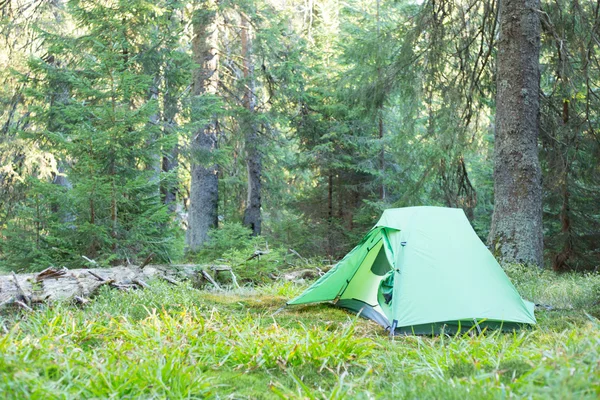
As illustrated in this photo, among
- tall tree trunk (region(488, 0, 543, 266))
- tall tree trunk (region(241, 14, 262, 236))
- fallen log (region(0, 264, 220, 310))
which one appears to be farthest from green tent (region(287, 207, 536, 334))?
tall tree trunk (region(241, 14, 262, 236))

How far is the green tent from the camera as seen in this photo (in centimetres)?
486

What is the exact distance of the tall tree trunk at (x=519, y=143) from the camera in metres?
7.93

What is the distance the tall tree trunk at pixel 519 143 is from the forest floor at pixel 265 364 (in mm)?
3627

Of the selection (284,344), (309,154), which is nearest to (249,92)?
(309,154)

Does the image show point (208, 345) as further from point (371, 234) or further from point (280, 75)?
point (280, 75)

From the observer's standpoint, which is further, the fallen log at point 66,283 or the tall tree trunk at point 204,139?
the tall tree trunk at point 204,139

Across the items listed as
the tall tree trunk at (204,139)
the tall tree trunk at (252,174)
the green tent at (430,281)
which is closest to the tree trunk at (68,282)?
the green tent at (430,281)

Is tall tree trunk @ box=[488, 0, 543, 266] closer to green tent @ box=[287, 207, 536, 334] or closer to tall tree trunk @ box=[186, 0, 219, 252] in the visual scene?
green tent @ box=[287, 207, 536, 334]

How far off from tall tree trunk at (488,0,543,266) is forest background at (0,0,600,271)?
1.21 feet

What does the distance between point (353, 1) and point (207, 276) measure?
14461mm

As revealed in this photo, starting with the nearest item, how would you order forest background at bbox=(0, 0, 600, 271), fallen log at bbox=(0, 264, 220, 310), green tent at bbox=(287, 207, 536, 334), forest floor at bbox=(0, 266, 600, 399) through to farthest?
forest floor at bbox=(0, 266, 600, 399) < fallen log at bbox=(0, 264, 220, 310) < green tent at bbox=(287, 207, 536, 334) < forest background at bbox=(0, 0, 600, 271)

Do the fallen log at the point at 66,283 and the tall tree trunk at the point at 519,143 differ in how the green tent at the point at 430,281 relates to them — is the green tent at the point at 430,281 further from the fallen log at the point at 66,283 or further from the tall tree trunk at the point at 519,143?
the tall tree trunk at the point at 519,143

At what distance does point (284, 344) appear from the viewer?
339 centimetres

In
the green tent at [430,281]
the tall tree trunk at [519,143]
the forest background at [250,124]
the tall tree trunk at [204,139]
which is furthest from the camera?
the tall tree trunk at [204,139]
